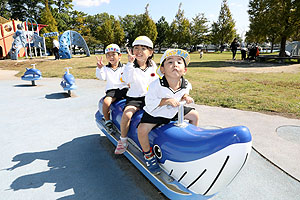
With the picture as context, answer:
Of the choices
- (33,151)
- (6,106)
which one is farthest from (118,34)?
(33,151)

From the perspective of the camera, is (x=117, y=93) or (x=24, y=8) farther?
(x=24, y=8)

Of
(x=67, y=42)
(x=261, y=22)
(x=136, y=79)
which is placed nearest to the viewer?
(x=136, y=79)

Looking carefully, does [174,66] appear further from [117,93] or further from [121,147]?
[117,93]

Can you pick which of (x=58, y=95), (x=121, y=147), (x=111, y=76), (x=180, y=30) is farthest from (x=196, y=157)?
(x=180, y=30)

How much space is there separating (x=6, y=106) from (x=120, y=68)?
4799 mm

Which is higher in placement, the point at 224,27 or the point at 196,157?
the point at 224,27

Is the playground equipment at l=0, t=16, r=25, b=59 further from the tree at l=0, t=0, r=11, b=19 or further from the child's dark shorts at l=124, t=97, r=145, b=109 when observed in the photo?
the child's dark shorts at l=124, t=97, r=145, b=109

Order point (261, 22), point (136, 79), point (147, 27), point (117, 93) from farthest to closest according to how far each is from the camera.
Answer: point (147, 27) < point (261, 22) < point (117, 93) < point (136, 79)

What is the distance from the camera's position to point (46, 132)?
15.3 feet

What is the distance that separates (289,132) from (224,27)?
45.9 m

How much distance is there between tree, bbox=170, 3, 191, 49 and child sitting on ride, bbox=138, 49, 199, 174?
4491 centimetres

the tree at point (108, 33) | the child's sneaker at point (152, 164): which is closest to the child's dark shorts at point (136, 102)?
the child's sneaker at point (152, 164)

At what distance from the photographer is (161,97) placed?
97.2 inches

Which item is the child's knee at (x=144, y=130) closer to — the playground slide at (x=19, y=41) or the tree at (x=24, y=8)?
the playground slide at (x=19, y=41)
